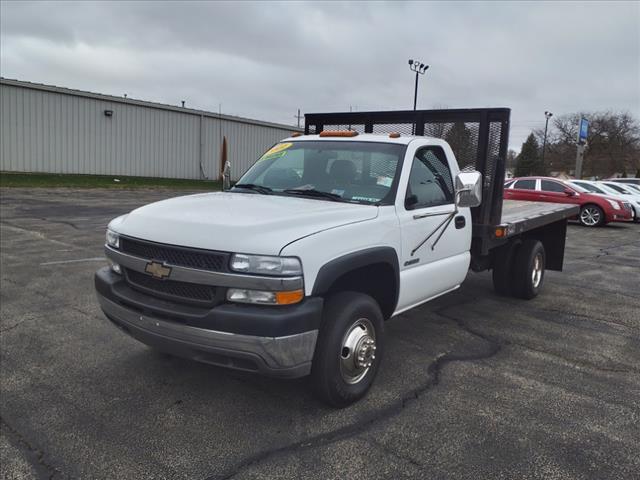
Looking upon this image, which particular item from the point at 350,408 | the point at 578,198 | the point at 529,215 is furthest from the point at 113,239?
the point at 578,198

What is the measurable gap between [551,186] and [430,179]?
1432cm

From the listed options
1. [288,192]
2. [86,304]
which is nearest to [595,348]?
[288,192]

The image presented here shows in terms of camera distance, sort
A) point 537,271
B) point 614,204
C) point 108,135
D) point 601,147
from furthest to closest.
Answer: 1. point 601,147
2. point 108,135
3. point 614,204
4. point 537,271

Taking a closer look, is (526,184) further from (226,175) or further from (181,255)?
(181,255)

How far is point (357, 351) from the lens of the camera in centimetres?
358

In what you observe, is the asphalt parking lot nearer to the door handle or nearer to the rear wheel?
the door handle

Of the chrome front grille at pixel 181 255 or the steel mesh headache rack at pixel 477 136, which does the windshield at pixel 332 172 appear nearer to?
the chrome front grille at pixel 181 255

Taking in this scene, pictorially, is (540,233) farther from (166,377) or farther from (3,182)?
(3,182)

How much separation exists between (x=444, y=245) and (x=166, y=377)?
2585 mm

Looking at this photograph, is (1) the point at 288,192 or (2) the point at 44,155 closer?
(1) the point at 288,192

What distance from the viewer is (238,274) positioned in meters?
3.02

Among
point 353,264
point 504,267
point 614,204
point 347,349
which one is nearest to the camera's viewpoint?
point 353,264

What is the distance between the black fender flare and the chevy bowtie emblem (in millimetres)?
919

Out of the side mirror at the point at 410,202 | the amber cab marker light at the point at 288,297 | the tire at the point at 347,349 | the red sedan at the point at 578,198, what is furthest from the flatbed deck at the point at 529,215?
the red sedan at the point at 578,198
